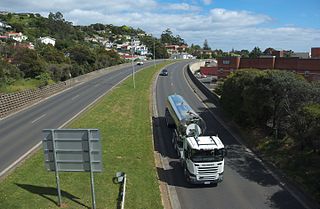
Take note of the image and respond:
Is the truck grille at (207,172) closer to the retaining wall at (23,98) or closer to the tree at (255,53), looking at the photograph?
the retaining wall at (23,98)

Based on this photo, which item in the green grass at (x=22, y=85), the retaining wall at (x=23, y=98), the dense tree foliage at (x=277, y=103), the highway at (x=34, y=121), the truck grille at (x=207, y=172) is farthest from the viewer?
the green grass at (x=22, y=85)

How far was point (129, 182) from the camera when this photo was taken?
18.9 m

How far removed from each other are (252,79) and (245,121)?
4103 mm

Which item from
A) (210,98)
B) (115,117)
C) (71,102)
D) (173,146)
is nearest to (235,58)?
(210,98)

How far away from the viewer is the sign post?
1430 centimetres

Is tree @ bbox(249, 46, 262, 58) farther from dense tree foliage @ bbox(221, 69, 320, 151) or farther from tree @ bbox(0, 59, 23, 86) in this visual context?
dense tree foliage @ bbox(221, 69, 320, 151)

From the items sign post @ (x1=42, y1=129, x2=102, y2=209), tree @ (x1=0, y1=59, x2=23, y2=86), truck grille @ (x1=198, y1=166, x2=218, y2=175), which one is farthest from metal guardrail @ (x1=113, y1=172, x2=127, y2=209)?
tree @ (x1=0, y1=59, x2=23, y2=86)

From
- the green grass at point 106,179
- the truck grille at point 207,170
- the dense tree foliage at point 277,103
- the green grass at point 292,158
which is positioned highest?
the dense tree foliage at point 277,103

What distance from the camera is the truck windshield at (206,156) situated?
19105mm

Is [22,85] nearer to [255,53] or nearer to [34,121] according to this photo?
[34,121]

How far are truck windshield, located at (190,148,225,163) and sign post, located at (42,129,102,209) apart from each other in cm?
607

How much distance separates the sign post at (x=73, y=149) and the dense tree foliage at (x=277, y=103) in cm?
1249

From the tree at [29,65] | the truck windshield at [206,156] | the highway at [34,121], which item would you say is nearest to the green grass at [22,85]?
the tree at [29,65]

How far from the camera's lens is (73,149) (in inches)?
573
